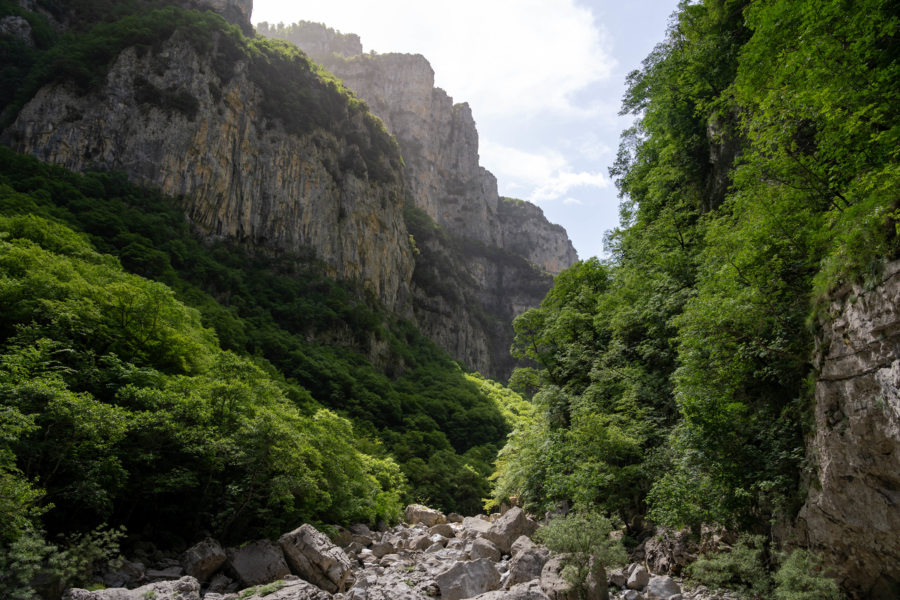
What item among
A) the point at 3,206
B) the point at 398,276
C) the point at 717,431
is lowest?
the point at 717,431

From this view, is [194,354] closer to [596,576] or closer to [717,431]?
[596,576]

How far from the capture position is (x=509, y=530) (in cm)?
1366

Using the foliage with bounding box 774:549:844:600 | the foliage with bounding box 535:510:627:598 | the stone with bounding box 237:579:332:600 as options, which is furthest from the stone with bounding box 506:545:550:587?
the foliage with bounding box 774:549:844:600

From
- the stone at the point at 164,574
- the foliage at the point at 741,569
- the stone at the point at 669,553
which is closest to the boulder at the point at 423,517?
the stone at the point at 164,574

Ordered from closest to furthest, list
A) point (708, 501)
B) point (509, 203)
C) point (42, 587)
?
point (42, 587) < point (708, 501) < point (509, 203)

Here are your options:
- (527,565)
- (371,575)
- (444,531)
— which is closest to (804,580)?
(527,565)

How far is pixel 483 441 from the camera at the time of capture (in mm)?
44781

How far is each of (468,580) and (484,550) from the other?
246cm

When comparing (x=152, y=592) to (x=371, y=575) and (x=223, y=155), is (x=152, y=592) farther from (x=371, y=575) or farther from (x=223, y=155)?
(x=223, y=155)

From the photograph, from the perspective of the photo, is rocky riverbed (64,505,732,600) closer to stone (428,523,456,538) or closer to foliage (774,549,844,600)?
foliage (774,549,844,600)

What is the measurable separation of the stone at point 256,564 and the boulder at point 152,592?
1.87 metres

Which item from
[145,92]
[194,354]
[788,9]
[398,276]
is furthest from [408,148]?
[788,9]

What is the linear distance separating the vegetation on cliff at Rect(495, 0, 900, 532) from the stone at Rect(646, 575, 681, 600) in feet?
3.25

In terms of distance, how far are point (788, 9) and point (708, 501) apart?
9.20 m
